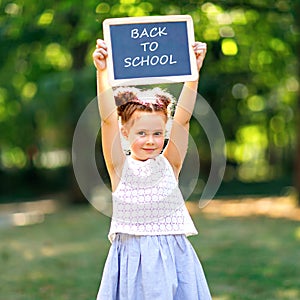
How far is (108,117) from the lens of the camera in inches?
146

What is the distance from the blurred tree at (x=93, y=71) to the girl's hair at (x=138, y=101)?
3.78m

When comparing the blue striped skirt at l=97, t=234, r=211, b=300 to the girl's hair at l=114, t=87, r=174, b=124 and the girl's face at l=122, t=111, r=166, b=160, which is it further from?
the girl's hair at l=114, t=87, r=174, b=124

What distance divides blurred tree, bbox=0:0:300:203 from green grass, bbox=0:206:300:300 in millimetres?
2214

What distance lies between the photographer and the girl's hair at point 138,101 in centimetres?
367

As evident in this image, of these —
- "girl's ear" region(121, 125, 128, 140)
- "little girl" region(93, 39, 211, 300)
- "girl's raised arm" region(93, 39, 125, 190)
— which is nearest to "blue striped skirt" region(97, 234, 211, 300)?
"little girl" region(93, 39, 211, 300)

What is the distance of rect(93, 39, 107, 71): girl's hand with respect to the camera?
3682 mm

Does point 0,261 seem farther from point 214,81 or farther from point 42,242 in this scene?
point 214,81

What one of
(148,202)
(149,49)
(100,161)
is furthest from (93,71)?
(148,202)

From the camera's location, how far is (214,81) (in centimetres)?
1402

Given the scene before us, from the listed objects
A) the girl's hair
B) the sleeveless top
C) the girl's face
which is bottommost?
the sleeveless top

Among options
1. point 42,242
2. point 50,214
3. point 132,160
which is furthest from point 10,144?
point 132,160

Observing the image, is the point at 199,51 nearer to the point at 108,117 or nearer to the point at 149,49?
the point at 149,49

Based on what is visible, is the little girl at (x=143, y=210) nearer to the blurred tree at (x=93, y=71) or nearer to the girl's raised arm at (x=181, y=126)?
the girl's raised arm at (x=181, y=126)

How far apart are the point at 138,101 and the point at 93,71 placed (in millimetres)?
9084
